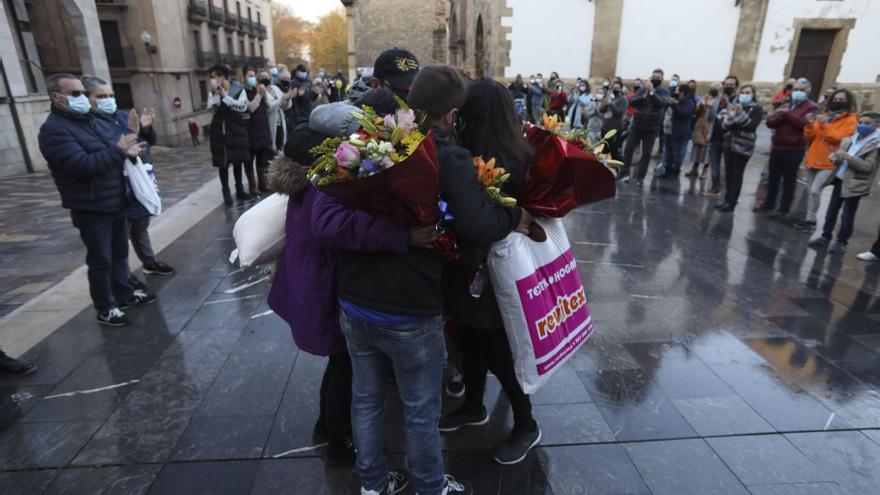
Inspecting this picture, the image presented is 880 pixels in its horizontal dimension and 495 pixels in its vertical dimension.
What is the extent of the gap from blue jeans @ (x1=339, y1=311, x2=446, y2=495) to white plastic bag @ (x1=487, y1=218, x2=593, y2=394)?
34 cm

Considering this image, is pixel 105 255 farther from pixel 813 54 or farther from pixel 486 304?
pixel 813 54

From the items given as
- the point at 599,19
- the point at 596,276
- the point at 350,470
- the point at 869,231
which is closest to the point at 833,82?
the point at 599,19

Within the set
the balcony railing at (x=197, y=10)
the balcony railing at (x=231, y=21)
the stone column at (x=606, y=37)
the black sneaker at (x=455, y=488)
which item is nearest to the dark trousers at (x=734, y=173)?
the black sneaker at (x=455, y=488)

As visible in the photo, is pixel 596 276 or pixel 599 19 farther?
pixel 599 19

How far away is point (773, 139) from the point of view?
7070 millimetres

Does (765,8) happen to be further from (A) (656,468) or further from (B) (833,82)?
(A) (656,468)

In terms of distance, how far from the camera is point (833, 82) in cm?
1542

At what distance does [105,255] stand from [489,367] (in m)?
3.07

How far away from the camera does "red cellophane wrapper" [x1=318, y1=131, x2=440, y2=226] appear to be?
1585 millimetres

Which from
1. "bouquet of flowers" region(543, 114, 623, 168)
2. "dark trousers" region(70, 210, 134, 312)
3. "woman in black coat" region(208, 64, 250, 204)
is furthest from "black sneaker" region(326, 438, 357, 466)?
"woman in black coat" region(208, 64, 250, 204)

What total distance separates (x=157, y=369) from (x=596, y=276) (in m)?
3.79

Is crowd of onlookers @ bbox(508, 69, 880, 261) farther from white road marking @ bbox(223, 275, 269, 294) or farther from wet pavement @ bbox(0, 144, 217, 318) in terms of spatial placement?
wet pavement @ bbox(0, 144, 217, 318)

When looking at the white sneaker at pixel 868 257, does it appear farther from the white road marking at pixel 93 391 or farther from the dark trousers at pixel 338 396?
the white road marking at pixel 93 391

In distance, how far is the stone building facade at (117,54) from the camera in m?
10.8
